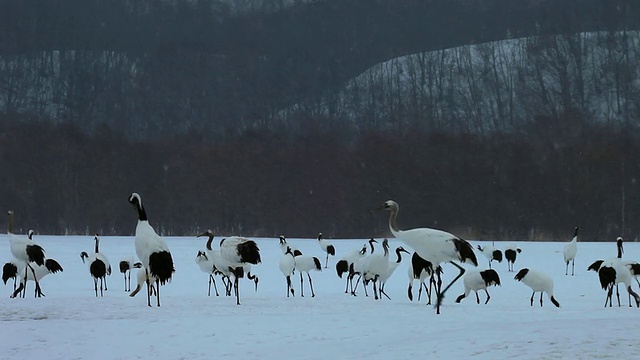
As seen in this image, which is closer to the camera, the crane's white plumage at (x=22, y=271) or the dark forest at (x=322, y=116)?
the crane's white plumage at (x=22, y=271)

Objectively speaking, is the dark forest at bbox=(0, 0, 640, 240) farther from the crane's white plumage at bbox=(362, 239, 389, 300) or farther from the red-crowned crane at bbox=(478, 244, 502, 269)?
the crane's white plumage at bbox=(362, 239, 389, 300)

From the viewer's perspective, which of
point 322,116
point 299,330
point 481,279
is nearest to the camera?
point 299,330

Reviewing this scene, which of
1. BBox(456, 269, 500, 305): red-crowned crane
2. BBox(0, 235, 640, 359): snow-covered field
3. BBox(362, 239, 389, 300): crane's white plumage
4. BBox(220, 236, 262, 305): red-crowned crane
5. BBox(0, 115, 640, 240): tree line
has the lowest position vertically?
BBox(0, 235, 640, 359): snow-covered field

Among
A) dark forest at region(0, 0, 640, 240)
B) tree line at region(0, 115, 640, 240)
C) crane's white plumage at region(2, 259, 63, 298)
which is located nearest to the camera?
crane's white plumage at region(2, 259, 63, 298)

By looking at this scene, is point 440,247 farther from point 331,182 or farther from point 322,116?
point 322,116

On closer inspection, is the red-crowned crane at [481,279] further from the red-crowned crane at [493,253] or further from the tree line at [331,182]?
the tree line at [331,182]

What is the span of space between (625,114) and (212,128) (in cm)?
3080

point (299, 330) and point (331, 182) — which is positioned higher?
point (331, 182)

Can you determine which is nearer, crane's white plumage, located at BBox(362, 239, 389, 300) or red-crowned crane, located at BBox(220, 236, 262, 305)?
red-crowned crane, located at BBox(220, 236, 262, 305)

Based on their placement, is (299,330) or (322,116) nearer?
(299,330)

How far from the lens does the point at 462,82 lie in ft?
211

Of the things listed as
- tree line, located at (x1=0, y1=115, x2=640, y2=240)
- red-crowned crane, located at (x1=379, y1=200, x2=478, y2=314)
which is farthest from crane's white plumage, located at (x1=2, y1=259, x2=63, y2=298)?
tree line, located at (x1=0, y1=115, x2=640, y2=240)

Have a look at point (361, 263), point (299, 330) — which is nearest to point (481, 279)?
point (361, 263)

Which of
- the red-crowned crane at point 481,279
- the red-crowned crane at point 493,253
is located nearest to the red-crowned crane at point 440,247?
the red-crowned crane at point 481,279
